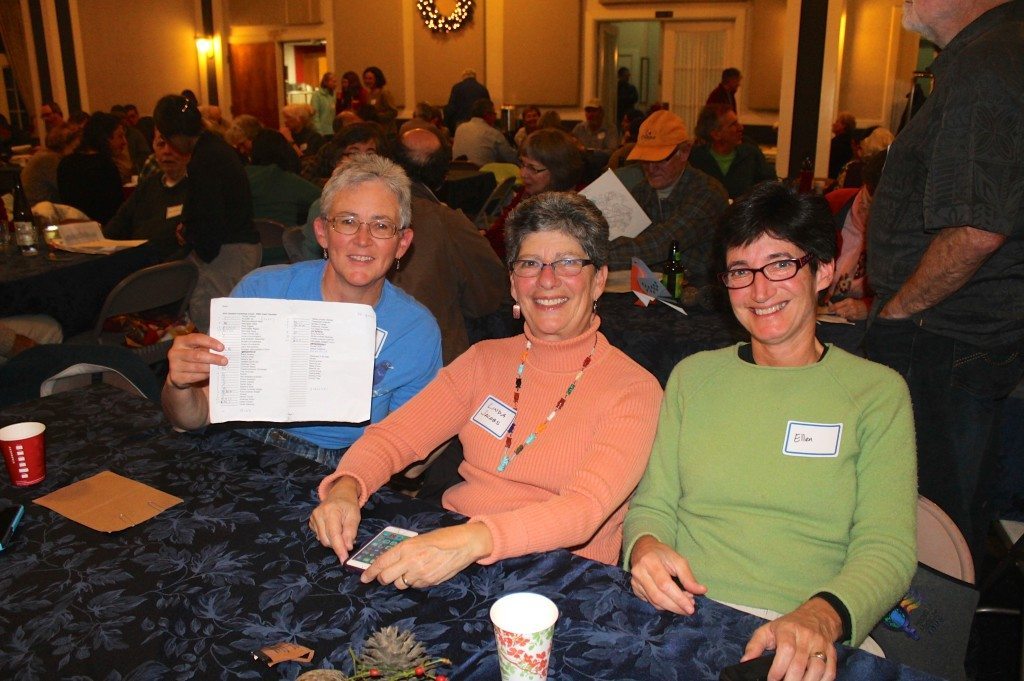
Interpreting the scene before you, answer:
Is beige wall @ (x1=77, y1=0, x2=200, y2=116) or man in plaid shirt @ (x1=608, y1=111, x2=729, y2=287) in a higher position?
beige wall @ (x1=77, y1=0, x2=200, y2=116)

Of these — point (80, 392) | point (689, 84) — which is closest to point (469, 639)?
point (80, 392)

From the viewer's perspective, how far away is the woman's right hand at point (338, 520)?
146 centimetres

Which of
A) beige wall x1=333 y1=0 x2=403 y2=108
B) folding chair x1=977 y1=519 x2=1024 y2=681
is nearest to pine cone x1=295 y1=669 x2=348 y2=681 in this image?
folding chair x1=977 y1=519 x2=1024 y2=681

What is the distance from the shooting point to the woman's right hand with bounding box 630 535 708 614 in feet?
4.17

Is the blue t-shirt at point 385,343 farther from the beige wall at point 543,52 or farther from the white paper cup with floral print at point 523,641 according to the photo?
the beige wall at point 543,52

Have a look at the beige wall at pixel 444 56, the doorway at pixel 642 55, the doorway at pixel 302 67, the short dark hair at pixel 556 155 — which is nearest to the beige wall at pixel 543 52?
the beige wall at pixel 444 56

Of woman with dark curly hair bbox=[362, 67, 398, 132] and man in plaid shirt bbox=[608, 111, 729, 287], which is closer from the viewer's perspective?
man in plaid shirt bbox=[608, 111, 729, 287]

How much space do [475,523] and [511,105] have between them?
1253 centimetres

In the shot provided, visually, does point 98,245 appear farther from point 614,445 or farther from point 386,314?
point 614,445

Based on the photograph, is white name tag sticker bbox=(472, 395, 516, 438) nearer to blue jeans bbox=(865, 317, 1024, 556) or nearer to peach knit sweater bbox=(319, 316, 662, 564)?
peach knit sweater bbox=(319, 316, 662, 564)

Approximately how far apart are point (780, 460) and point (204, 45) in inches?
643

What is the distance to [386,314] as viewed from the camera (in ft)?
7.30

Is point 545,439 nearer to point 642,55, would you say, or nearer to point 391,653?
point 391,653

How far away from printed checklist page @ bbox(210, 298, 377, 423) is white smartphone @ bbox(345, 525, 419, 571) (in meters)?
0.41
